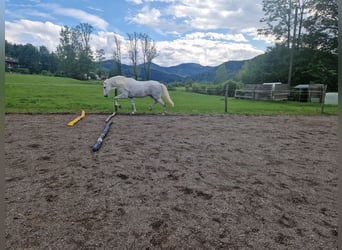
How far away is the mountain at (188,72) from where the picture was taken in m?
24.6

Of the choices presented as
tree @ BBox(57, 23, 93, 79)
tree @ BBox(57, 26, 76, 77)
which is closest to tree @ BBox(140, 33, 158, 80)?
tree @ BBox(57, 23, 93, 79)

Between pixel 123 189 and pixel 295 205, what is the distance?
1.59 meters

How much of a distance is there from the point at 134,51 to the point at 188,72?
48.6ft

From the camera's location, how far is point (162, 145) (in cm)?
416

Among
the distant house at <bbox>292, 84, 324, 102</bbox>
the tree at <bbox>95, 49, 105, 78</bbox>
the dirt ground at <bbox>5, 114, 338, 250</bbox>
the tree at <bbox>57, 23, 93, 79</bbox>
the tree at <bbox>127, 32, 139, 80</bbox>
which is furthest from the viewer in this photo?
the tree at <bbox>95, 49, 105, 78</bbox>

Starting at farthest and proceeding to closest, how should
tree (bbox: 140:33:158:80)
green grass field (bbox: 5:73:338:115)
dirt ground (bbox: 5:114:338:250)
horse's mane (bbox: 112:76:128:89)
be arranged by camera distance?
tree (bbox: 140:33:158:80) < green grass field (bbox: 5:73:338:115) < horse's mane (bbox: 112:76:128:89) < dirt ground (bbox: 5:114:338:250)

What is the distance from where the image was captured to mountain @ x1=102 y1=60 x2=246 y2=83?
24648 mm

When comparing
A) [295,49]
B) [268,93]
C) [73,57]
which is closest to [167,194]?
[268,93]

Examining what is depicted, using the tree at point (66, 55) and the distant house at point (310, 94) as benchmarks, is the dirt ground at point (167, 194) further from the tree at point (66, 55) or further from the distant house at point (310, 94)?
the tree at point (66, 55)

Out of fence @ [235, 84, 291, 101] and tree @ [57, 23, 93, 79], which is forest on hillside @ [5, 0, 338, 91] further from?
tree @ [57, 23, 93, 79]

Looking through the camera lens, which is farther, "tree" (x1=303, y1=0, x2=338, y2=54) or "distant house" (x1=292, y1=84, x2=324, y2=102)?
"distant house" (x1=292, y1=84, x2=324, y2=102)

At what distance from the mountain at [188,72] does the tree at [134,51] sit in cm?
73

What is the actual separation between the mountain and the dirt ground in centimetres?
1811

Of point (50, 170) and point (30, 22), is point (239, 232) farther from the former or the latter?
point (30, 22)
